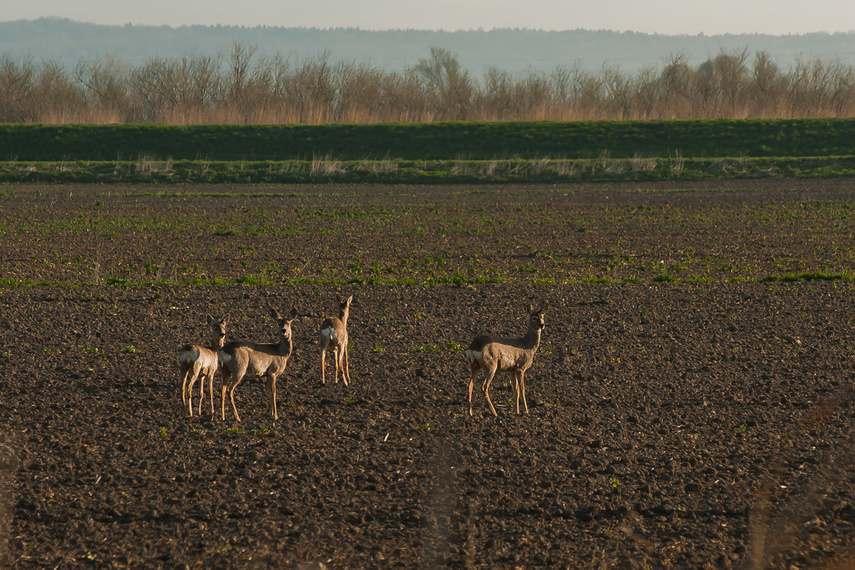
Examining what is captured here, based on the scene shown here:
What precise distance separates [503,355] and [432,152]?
157 ft

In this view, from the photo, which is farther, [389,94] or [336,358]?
[389,94]

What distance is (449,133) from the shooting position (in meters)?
59.2

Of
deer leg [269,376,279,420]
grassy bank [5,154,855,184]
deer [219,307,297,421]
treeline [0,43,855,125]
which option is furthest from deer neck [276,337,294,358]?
treeline [0,43,855,125]

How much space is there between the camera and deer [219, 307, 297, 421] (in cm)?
1019

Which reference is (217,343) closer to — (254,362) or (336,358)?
(254,362)

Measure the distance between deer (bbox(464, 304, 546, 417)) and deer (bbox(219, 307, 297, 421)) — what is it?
7.37ft

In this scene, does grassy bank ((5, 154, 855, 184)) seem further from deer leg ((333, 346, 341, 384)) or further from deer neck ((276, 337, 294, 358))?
deer neck ((276, 337, 294, 358))

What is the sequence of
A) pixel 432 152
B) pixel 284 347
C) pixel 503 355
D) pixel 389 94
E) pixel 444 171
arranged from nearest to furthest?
pixel 503 355
pixel 284 347
pixel 444 171
pixel 432 152
pixel 389 94

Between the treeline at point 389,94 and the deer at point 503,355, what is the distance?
55252 millimetres

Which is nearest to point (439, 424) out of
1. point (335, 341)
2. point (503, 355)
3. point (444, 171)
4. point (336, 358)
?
point (503, 355)

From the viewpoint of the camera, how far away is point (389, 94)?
Answer: 69.9 meters

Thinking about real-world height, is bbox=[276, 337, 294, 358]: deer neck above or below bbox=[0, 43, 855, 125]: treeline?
below

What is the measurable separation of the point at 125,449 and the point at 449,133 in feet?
169

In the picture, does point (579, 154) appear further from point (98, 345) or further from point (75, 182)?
point (98, 345)
